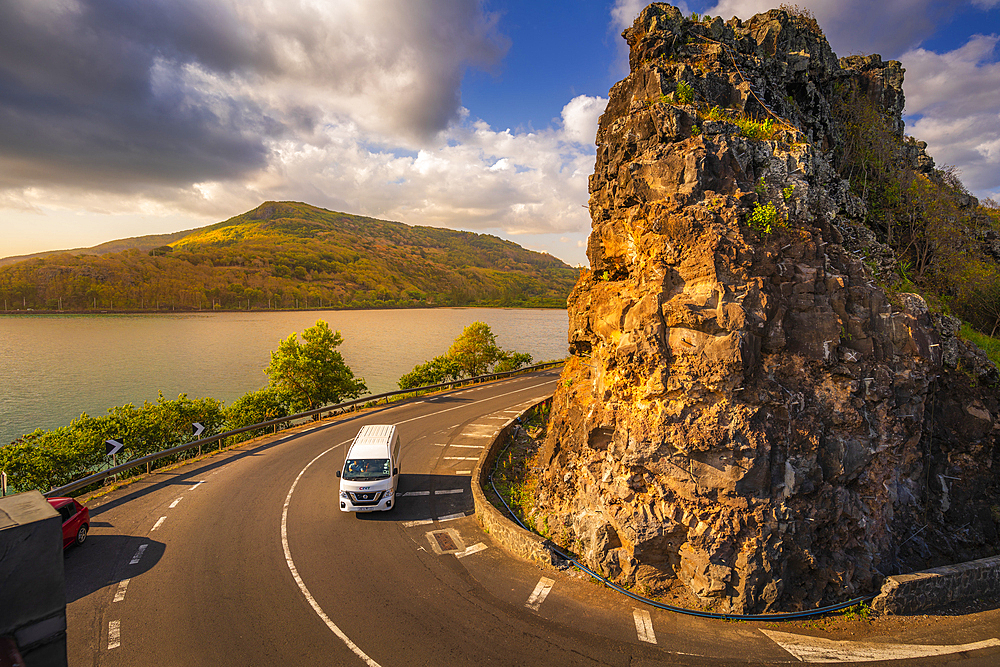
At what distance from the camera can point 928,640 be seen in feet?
29.2

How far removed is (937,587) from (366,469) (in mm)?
15358

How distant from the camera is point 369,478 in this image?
15016 millimetres

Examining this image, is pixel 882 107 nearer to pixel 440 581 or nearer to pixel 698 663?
pixel 698 663

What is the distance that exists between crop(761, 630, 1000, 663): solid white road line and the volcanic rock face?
772 mm

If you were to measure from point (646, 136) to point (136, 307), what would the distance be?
133674 millimetres

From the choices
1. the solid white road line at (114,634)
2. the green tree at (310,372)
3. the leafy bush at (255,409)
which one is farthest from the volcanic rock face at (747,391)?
the green tree at (310,372)

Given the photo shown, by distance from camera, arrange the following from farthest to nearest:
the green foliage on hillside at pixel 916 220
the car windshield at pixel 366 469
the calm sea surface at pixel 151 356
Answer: the calm sea surface at pixel 151 356, the green foliage on hillside at pixel 916 220, the car windshield at pixel 366 469

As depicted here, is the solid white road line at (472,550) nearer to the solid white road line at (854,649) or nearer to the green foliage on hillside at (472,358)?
the solid white road line at (854,649)

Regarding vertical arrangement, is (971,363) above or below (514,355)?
above

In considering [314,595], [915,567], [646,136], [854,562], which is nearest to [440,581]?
→ [314,595]

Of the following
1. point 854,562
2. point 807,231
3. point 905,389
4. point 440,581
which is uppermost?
point 807,231

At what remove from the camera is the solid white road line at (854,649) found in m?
8.39

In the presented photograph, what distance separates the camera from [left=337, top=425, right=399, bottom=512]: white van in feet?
48.3

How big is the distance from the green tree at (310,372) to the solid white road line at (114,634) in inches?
1104
